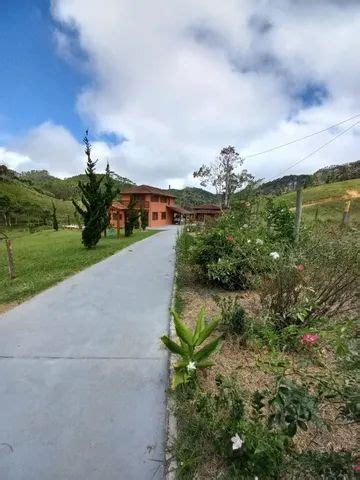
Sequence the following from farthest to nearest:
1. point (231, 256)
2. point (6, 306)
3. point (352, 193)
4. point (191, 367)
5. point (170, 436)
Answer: point (352, 193) → point (231, 256) → point (6, 306) → point (191, 367) → point (170, 436)

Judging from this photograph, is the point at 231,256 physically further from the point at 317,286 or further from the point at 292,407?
the point at 292,407

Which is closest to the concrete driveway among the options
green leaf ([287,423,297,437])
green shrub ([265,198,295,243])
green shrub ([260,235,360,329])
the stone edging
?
the stone edging

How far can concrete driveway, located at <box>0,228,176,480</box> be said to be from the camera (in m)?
2.33

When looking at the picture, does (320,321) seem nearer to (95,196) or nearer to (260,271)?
(260,271)

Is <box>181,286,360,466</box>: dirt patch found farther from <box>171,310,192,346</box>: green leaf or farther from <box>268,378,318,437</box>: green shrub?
<box>171,310,192,346</box>: green leaf

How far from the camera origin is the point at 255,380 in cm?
328

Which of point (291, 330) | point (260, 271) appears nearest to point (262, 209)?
point (260, 271)

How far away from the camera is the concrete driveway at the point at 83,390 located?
7.66ft

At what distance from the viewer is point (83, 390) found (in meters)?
3.20

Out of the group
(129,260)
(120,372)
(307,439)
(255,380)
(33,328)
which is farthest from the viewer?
(129,260)

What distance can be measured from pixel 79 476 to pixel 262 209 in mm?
8138

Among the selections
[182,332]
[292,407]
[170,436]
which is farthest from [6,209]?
[292,407]

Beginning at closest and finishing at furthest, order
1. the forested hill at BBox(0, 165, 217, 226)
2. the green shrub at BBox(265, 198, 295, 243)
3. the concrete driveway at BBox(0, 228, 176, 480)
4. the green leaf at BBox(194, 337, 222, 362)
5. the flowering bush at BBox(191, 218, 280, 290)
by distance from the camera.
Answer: the concrete driveway at BBox(0, 228, 176, 480), the green leaf at BBox(194, 337, 222, 362), the flowering bush at BBox(191, 218, 280, 290), the green shrub at BBox(265, 198, 295, 243), the forested hill at BBox(0, 165, 217, 226)

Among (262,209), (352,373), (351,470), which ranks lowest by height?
(351,470)
